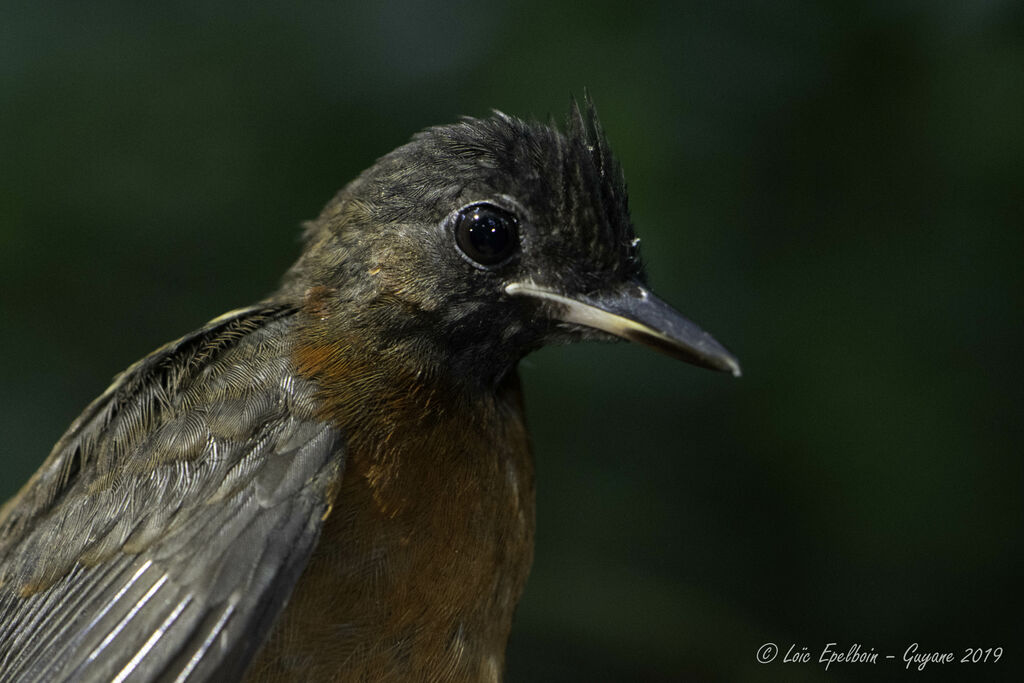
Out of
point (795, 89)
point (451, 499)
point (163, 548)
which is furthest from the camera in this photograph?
point (795, 89)

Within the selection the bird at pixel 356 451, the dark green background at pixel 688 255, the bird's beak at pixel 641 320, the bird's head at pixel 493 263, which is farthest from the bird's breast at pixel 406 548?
the dark green background at pixel 688 255

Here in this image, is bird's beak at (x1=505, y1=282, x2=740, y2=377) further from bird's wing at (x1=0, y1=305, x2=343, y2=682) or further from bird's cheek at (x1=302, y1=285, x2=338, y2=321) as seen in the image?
bird's wing at (x1=0, y1=305, x2=343, y2=682)

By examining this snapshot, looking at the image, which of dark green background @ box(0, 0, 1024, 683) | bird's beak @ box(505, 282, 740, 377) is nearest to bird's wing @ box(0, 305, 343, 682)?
bird's beak @ box(505, 282, 740, 377)

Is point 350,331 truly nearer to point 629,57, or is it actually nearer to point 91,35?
point 629,57

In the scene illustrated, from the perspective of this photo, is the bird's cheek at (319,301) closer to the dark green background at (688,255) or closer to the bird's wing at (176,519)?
the bird's wing at (176,519)

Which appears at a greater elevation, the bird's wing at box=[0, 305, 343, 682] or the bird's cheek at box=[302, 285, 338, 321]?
the bird's cheek at box=[302, 285, 338, 321]

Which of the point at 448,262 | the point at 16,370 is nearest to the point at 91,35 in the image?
the point at 16,370

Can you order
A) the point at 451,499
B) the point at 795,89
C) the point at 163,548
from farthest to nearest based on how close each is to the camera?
the point at 795,89 < the point at 451,499 < the point at 163,548

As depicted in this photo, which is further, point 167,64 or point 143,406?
point 167,64
